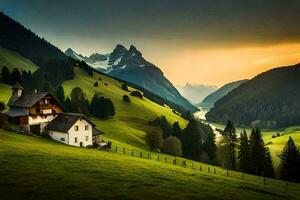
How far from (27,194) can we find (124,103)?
15062 centimetres

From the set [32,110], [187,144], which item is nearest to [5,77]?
[32,110]

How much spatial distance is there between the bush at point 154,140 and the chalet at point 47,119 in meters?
28.7

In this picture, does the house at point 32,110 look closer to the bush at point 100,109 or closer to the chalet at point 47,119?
the chalet at point 47,119

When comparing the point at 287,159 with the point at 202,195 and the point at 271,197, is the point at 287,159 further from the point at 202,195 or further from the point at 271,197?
the point at 202,195

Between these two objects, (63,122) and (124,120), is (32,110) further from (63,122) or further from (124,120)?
(124,120)

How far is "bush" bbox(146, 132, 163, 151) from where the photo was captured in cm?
11269

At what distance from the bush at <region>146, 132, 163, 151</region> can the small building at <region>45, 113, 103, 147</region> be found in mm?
29117

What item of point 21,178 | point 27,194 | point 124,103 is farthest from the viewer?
point 124,103

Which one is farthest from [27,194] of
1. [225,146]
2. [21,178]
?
[225,146]

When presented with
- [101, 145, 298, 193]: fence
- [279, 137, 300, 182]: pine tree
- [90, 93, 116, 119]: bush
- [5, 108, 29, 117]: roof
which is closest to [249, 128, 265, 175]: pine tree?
[279, 137, 300, 182]: pine tree

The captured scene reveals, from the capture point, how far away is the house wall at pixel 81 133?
264ft

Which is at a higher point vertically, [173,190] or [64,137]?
[64,137]

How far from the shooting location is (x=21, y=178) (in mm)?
37906

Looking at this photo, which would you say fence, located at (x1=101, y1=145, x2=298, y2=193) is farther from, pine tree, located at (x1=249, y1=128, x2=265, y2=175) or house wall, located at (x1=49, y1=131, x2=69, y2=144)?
pine tree, located at (x1=249, y1=128, x2=265, y2=175)
